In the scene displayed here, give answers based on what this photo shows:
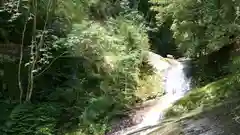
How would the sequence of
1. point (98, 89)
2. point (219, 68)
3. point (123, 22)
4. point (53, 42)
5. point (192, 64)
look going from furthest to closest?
point (192, 64) → point (123, 22) → point (219, 68) → point (98, 89) → point (53, 42)

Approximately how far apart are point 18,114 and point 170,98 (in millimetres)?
4009

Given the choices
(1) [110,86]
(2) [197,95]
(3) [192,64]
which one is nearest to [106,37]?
(1) [110,86]

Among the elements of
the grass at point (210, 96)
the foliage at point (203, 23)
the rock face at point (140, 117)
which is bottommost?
the rock face at point (140, 117)

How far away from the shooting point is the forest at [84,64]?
811 centimetres

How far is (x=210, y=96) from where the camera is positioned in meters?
7.43

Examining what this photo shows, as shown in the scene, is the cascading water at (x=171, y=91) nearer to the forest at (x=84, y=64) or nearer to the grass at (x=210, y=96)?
the forest at (x=84, y=64)

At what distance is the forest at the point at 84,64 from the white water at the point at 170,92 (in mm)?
376

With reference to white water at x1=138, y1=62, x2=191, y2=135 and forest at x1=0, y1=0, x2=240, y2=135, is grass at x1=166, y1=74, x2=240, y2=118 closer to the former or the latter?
forest at x1=0, y1=0, x2=240, y2=135

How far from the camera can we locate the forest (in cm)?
811

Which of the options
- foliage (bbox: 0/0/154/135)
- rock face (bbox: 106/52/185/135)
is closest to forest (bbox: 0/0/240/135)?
foliage (bbox: 0/0/154/135)

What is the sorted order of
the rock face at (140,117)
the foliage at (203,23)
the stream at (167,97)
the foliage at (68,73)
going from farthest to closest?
the foliage at (203,23), the foliage at (68,73), the rock face at (140,117), the stream at (167,97)

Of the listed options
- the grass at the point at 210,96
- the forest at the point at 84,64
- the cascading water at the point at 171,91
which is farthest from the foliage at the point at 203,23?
the grass at the point at 210,96

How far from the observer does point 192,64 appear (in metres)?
12.1

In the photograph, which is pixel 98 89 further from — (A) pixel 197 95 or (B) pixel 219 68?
(B) pixel 219 68
